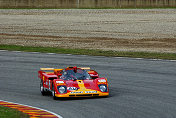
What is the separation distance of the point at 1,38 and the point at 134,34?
12.7 metres

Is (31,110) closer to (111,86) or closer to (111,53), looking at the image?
(111,86)

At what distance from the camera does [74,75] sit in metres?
18.2

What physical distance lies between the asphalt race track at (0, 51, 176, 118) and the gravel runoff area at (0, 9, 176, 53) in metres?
8.21

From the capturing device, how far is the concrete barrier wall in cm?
7731

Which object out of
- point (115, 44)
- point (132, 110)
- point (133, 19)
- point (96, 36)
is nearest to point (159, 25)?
point (133, 19)

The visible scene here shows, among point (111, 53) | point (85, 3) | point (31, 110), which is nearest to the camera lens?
point (31, 110)

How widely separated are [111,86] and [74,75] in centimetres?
246

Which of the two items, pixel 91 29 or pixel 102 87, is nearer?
pixel 102 87

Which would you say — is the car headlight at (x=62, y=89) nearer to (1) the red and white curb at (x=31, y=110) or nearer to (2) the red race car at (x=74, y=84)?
(2) the red race car at (x=74, y=84)

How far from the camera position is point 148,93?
18.3 m

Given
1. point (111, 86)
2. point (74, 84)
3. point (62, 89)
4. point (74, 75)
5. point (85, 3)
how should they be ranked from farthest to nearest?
point (85, 3) < point (111, 86) < point (74, 75) < point (74, 84) < point (62, 89)

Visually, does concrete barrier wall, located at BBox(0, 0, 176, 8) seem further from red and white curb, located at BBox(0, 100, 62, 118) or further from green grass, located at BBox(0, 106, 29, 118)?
green grass, located at BBox(0, 106, 29, 118)

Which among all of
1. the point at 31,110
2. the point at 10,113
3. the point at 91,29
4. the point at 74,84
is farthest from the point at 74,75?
the point at 91,29

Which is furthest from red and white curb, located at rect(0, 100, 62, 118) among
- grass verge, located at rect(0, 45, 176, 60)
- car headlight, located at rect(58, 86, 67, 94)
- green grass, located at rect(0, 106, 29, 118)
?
grass verge, located at rect(0, 45, 176, 60)
